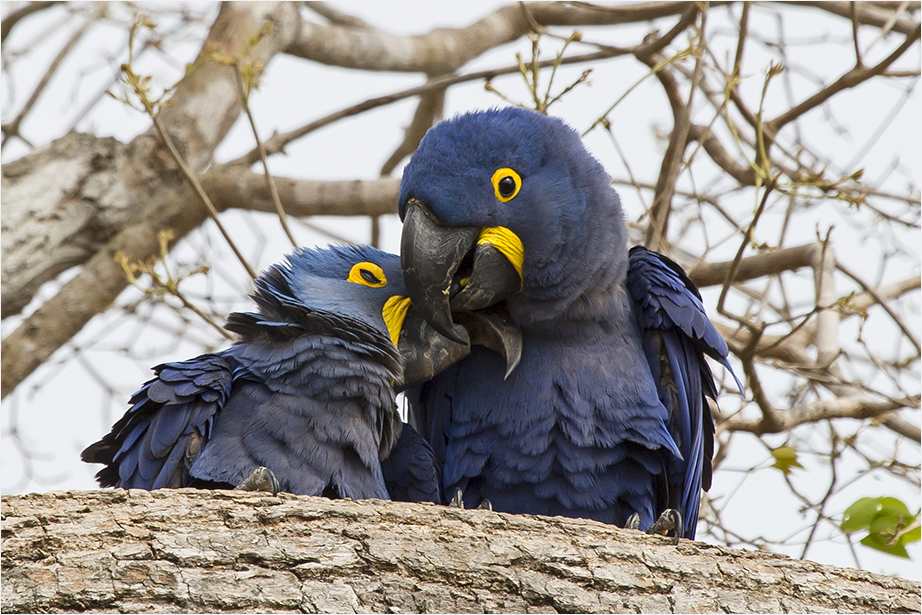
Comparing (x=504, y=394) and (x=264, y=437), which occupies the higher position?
(x=504, y=394)

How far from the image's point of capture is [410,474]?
11.4ft

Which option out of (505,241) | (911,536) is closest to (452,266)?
(505,241)

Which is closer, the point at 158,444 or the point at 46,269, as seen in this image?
the point at 158,444

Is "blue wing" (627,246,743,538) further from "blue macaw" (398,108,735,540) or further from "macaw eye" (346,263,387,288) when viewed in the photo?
"macaw eye" (346,263,387,288)

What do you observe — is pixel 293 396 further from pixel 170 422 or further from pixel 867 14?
pixel 867 14

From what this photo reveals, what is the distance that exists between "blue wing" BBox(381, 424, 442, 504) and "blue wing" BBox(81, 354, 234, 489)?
28.6 inches

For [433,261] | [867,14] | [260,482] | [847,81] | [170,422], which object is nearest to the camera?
[260,482]

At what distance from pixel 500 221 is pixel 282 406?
0.99 meters

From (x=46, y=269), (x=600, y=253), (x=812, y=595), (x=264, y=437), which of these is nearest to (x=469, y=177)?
(x=600, y=253)

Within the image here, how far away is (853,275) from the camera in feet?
14.3

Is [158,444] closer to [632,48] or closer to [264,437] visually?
[264,437]

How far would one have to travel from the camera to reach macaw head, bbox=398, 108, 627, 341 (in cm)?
316

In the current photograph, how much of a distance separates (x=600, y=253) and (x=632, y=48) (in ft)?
4.70

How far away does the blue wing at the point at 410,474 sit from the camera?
346cm
